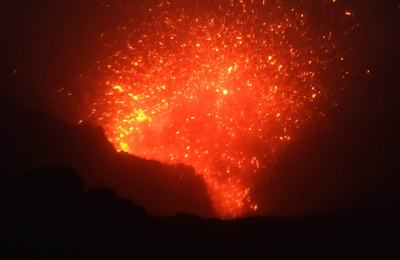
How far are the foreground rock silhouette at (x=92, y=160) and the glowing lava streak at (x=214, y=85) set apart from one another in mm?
413

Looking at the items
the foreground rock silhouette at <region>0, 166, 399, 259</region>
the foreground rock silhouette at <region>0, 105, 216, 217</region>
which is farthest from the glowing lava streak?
the foreground rock silhouette at <region>0, 166, 399, 259</region>

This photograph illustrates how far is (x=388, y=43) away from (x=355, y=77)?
0.40 m

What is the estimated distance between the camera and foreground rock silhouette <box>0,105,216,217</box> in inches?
111

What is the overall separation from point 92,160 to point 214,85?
1.23 metres

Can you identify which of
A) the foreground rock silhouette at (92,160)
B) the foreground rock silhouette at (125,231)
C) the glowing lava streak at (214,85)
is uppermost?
the glowing lava streak at (214,85)

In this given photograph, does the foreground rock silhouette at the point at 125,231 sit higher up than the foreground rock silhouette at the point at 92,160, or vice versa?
the foreground rock silhouette at the point at 92,160

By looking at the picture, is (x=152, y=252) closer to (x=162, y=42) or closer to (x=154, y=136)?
(x=154, y=136)

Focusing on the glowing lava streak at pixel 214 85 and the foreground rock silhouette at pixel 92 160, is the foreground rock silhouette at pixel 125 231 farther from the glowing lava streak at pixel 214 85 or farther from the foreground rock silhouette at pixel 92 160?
the glowing lava streak at pixel 214 85

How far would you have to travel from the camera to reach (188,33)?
136 inches

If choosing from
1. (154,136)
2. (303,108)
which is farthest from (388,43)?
(154,136)

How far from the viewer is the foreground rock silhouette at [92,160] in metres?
2.82

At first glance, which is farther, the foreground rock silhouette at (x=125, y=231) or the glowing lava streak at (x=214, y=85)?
the glowing lava streak at (x=214, y=85)

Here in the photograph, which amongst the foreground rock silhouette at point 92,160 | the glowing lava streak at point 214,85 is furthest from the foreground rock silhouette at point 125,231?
the glowing lava streak at point 214,85

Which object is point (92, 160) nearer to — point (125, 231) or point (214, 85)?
point (125, 231)
